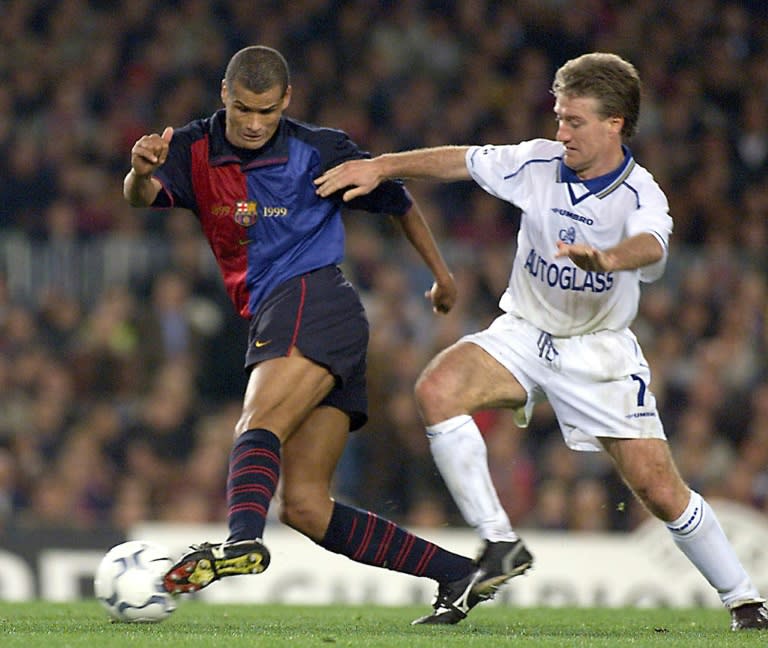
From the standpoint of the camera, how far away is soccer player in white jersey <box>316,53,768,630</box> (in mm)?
5559

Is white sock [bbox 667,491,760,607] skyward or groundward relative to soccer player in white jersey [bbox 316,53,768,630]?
groundward

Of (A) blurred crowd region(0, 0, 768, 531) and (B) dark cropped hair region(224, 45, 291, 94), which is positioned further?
(A) blurred crowd region(0, 0, 768, 531)

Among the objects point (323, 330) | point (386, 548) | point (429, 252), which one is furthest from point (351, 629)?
point (429, 252)

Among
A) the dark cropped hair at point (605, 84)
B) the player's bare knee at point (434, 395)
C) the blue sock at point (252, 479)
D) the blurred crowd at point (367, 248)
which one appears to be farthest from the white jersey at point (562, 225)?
the blurred crowd at point (367, 248)

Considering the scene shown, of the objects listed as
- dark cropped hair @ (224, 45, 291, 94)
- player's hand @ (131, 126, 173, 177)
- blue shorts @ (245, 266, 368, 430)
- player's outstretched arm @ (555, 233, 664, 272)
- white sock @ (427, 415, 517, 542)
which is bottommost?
white sock @ (427, 415, 517, 542)

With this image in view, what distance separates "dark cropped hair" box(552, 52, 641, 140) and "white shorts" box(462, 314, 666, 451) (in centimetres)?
81

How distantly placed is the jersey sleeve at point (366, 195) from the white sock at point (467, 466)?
33.8 inches

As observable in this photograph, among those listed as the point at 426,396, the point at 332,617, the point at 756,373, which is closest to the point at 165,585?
the point at 426,396

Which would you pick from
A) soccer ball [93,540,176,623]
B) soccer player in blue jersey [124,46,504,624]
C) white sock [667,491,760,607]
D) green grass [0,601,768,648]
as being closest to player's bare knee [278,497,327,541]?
soccer player in blue jersey [124,46,504,624]

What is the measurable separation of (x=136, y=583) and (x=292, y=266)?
1297 millimetres

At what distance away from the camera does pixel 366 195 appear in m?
5.82

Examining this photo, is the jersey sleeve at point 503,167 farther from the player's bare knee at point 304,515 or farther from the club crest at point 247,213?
the player's bare knee at point 304,515

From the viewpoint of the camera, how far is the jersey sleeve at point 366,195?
578cm

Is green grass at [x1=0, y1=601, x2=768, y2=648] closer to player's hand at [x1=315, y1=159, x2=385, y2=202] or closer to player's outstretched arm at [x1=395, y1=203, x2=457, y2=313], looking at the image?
player's outstretched arm at [x1=395, y1=203, x2=457, y2=313]
